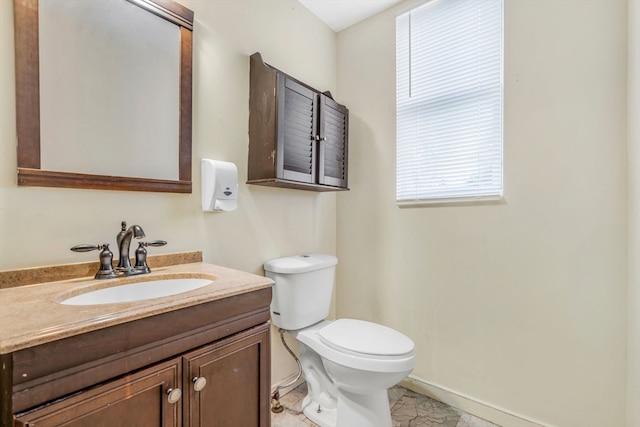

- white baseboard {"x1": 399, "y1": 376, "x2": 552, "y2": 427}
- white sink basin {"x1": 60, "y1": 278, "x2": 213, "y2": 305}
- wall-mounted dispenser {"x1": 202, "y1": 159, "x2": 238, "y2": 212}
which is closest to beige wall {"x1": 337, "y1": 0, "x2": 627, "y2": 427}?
white baseboard {"x1": 399, "y1": 376, "x2": 552, "y2": 427}

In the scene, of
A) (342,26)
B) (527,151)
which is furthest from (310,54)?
(527,151)

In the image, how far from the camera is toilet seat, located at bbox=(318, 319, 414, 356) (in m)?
1.26

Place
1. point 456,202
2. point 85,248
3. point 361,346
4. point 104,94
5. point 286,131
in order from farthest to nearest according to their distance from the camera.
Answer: point 456,202
point 286,131
point 361,346
point 104,94
point 85,248

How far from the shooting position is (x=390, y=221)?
1909 millimetres

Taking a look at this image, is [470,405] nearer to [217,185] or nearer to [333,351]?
[333,351]

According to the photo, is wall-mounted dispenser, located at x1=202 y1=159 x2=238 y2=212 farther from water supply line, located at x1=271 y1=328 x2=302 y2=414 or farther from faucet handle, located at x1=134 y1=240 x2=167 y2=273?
→ water supply line, located at x1=271 y1=328 x2=302 y2=414

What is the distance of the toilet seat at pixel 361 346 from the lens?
1224 mm

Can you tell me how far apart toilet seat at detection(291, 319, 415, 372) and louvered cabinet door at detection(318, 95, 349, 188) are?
2.72 ft

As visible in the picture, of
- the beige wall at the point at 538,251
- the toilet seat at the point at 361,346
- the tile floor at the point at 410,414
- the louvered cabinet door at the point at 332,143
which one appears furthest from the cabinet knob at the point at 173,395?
the beige wall at the point at 538,251

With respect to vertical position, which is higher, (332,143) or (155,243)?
(332,143)

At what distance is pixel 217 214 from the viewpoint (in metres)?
1.44

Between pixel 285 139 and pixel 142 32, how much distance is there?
2.37 feet

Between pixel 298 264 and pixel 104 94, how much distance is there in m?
1.11

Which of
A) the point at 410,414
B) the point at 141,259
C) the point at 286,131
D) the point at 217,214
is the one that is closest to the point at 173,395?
the point at 141,259
